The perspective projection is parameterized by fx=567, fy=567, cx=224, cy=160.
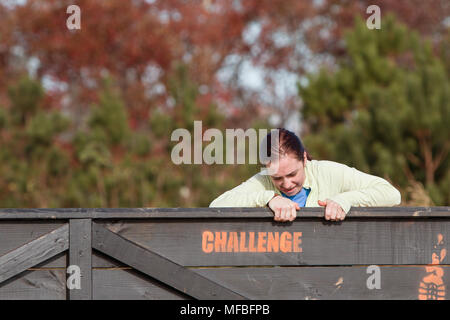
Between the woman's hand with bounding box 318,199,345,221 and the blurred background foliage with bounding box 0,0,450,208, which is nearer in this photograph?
the woman's hand with bounding box 318,199,345,221

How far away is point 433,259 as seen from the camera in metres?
2.89

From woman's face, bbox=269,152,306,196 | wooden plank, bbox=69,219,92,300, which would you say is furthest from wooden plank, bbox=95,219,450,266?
woman's face, bbox=269,152,306,196

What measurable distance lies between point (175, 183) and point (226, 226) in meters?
6.62

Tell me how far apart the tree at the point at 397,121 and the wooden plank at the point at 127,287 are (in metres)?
5.72

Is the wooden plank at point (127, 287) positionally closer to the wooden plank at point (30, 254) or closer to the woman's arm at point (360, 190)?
the wooden plank at point (30, 254)

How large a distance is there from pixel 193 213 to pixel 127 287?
496 mm

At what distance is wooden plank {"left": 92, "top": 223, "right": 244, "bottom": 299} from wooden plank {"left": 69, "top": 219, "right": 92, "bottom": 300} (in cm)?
4

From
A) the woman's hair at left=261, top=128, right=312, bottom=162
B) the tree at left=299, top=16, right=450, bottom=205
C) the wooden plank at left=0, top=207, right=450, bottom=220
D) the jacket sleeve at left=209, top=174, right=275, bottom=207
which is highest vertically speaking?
the tree at left=299, top=16, right=450, bottom=205

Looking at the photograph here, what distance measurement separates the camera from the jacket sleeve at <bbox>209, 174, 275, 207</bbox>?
118 inches

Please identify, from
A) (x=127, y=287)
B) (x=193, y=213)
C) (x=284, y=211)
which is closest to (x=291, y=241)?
(x=284, y=211)

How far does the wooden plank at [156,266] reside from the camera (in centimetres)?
275

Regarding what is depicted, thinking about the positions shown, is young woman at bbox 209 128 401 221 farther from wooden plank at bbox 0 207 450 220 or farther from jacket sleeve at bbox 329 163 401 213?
wooden plank at bbox 0 207 450 220

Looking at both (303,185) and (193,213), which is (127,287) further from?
(303,185)

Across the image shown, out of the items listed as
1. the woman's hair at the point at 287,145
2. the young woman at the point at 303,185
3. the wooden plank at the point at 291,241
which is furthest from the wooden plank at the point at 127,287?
the woman's hair at the point at 287,145
